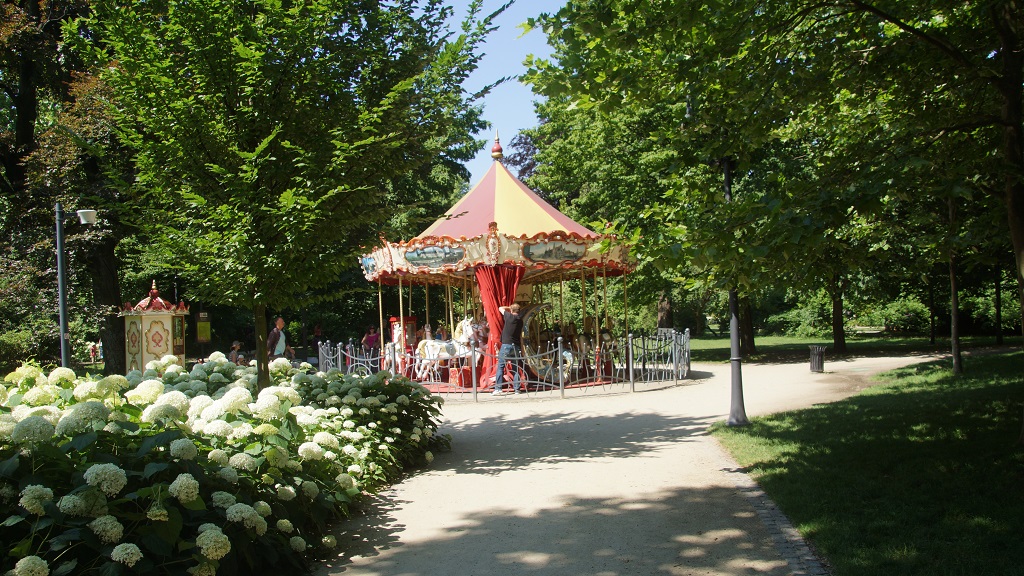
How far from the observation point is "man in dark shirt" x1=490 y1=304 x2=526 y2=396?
52.3 feet

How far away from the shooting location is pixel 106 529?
149 inches

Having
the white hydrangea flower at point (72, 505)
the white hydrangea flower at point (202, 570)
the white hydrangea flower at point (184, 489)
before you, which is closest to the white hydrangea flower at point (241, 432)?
the white hydrangea flower at point (184, 489)

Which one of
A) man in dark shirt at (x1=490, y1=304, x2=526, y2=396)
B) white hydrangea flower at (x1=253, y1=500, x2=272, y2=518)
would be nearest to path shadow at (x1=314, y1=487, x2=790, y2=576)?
white hydrangea flower at (x1=253, y1=500, x2=272, y2=518)

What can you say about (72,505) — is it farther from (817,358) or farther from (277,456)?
(817,358)

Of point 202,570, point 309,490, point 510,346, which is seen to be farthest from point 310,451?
point 510,346

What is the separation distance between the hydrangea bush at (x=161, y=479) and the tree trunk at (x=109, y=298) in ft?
46.6

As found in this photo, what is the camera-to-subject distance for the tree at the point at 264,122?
6895 mm

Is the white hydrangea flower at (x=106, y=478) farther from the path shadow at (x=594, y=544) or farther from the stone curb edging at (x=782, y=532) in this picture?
the stone curb edging at (x=782, y=532)

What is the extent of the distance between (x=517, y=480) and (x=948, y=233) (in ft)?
17.4

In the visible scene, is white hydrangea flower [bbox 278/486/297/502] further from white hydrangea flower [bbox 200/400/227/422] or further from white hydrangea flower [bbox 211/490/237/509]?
white hydrangea flower [bbox 200/400/227/422]

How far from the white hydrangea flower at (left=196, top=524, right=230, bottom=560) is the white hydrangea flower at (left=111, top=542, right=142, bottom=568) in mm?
354

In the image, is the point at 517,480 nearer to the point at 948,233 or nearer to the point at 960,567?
the point at 960,567

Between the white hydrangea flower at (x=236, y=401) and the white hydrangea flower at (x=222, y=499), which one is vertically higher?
the white hydrangea flower at (x=236, y=401)

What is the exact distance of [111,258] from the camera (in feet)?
63.3
